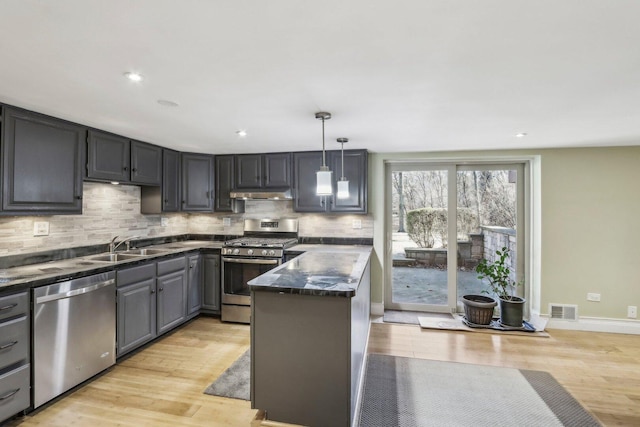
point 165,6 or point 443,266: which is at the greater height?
point 165,6

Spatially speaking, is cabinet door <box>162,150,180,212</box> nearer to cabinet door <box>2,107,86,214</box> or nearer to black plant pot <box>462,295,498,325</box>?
cabinet door <box>2,107,86,214</box>

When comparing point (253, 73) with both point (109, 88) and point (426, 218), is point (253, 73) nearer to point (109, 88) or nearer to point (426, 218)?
point (109, 88)

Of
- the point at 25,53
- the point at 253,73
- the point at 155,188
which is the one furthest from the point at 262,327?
the point at 155,188

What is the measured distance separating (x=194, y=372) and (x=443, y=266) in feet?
10.7

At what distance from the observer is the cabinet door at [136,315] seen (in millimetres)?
2801

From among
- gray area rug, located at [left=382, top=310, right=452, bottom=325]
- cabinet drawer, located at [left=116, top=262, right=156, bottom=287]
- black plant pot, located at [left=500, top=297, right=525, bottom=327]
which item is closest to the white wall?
black plant pot, located at [left=500, top=297, right=525, bottom=327]

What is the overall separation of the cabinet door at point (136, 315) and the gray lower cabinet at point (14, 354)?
70 cm

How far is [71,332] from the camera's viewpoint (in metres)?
2.34

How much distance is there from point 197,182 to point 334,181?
183cm

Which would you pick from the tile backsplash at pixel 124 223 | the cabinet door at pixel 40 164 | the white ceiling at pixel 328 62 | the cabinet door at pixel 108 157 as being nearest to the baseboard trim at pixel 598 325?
the white ceiling at pixel 328 62

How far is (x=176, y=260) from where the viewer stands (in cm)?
353

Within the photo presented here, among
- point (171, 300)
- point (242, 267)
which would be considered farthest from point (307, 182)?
point (171, 300)

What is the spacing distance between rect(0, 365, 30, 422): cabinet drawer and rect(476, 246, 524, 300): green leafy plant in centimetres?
434

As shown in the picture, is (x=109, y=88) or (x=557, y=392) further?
(x=557, y=392)
